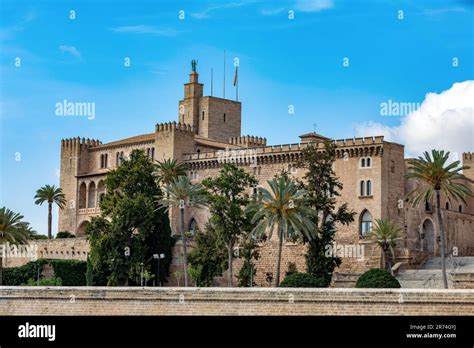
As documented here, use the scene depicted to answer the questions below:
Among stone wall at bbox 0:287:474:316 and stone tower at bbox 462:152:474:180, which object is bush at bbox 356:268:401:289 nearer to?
stone wall at bbox 0:287:474:316

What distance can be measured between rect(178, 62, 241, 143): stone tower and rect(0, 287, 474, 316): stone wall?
44.6m

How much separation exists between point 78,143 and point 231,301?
1941 inches

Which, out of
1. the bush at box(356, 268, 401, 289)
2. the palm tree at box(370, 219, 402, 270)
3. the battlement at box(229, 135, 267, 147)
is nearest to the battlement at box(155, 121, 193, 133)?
the battlement at box(229, 135, 267, 147)

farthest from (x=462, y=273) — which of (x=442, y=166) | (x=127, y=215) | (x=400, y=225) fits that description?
(x=127, y=215)

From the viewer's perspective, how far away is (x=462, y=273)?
57.7 meters

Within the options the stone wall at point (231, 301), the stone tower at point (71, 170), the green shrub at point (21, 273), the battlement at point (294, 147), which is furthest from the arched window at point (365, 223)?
the stone wall at point (231, 301)

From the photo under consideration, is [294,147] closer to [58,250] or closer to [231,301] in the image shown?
[58,250]

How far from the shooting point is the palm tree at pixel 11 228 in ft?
220

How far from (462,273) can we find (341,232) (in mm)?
12829

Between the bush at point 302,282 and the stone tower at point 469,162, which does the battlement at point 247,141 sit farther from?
the bush at point 302,282

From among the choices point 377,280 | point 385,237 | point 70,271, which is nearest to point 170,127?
point 70,271

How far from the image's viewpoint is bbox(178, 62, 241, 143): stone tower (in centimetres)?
8969
